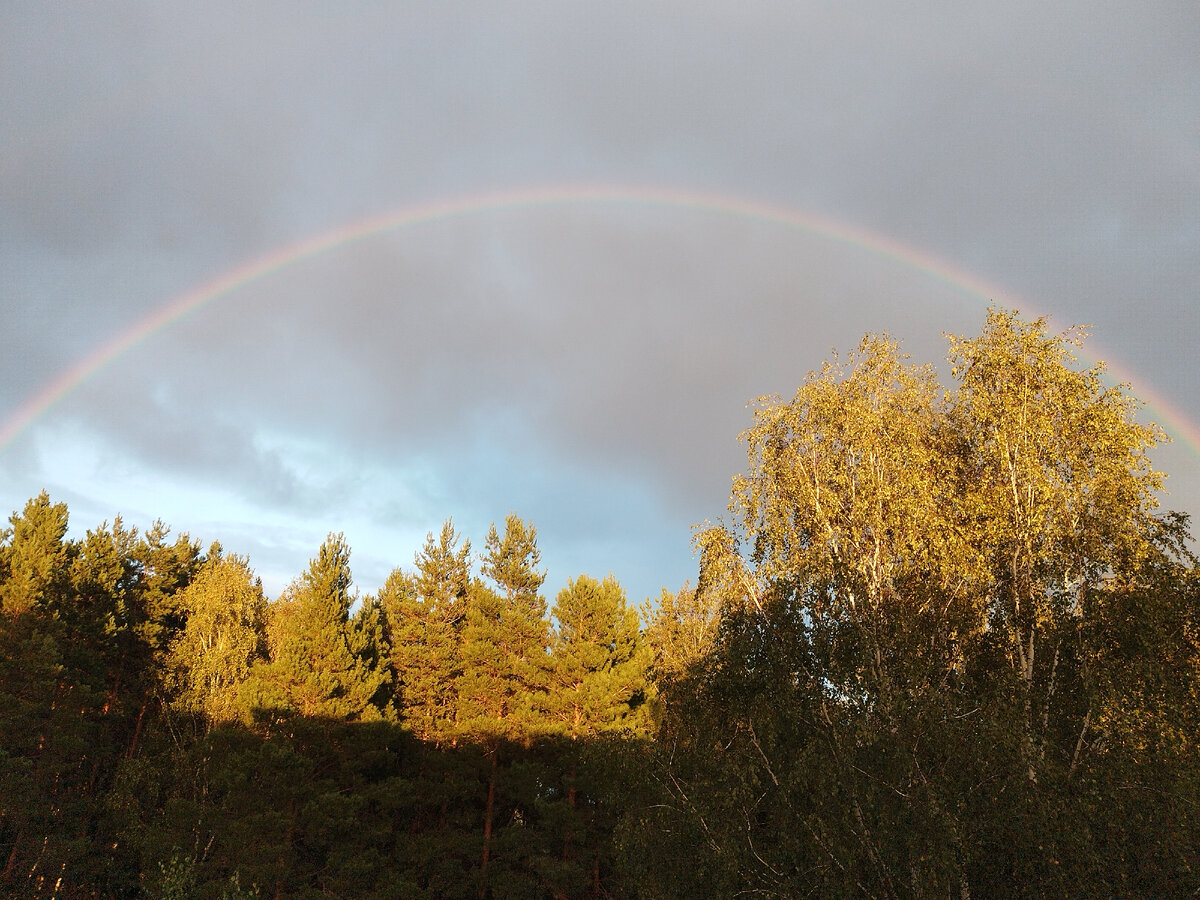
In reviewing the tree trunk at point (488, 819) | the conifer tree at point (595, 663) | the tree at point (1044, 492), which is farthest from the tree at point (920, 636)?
the tree trunk at point (488, 819)

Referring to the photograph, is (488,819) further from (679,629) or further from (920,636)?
(920,636)

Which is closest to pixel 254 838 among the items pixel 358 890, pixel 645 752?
pixel 358 890

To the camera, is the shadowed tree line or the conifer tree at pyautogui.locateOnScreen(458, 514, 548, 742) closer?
the shadowed tree line

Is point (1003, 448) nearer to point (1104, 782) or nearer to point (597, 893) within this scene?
point (1104, 782)

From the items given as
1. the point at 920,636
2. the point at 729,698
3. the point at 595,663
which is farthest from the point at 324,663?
the point at 920,636

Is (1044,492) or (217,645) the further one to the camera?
(217,645)

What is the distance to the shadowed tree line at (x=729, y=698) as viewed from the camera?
12.7 meters

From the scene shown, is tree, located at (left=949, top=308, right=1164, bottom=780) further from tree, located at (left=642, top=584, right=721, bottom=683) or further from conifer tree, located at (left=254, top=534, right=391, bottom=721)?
conifer tree, located at (left=254, top=534, right=391, bottom=721)

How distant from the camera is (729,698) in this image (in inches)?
663

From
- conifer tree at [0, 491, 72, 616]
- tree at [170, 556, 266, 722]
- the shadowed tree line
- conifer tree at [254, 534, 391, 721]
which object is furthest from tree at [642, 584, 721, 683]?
conifer tree at [0, 491, 72, 616]

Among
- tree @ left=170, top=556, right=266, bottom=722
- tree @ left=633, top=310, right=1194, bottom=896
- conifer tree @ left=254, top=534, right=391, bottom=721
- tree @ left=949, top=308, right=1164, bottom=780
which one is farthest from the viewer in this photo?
tree @ left=170, top=556, right=266, bottom=722

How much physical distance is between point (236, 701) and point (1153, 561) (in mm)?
32271

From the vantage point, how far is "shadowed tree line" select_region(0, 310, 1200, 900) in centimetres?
1270

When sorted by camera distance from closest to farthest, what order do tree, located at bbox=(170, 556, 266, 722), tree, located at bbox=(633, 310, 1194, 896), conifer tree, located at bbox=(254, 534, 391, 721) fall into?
1. tree, located at bbox=(633, 310, 1194, 896)
2. conifer tree, located at bbox=(254, 534, 391, 721)
3. tree, located at bbox=(170, 556, 266, 722)
